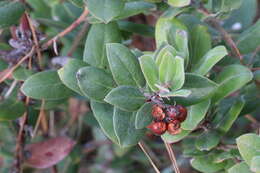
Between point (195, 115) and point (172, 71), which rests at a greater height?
point (172, 71)

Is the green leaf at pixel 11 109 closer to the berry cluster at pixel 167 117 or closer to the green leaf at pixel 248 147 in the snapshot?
the berry cluster at pixel 167 117

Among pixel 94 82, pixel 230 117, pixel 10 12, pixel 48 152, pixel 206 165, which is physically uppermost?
pixel 10 12

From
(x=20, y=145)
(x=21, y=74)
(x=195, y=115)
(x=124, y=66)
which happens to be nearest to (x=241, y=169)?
(x=195, y=115)

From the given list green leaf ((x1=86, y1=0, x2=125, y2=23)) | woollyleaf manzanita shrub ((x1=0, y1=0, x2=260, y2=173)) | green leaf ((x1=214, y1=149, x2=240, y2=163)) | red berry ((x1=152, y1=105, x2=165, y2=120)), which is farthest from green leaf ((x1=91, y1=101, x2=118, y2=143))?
green leaf ((x1=214, y1=149, x2=240, y2=163))

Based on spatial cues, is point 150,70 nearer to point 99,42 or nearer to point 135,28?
point 99,42

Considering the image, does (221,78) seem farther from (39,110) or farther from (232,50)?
(39,110)

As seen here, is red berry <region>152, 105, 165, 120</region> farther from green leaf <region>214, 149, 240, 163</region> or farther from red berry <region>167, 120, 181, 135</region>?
green leaf <region>214, 149, 240, 163</region>
